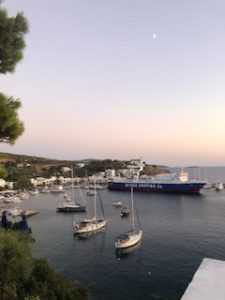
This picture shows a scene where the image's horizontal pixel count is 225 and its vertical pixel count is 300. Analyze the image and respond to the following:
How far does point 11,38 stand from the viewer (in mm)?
9234

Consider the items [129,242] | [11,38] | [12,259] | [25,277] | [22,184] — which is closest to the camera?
[11,38]

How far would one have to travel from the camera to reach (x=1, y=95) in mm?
8766

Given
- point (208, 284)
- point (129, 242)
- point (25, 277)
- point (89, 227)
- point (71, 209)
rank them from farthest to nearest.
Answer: point (71, 209), point (89, 227), point (129, 242), point (25, 277), point (208, 284)

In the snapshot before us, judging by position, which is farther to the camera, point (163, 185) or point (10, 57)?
point (163, 185)

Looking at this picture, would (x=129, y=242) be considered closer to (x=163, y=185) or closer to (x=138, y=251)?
(x=138, y=251)

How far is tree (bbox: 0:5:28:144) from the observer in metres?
8.88

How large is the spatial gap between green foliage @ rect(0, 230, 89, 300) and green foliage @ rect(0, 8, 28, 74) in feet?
19.0

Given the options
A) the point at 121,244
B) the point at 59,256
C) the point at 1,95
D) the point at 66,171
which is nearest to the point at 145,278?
the point at 121,244

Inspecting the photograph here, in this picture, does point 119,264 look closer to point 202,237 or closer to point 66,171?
point 202,237

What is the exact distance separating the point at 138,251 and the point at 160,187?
58.1 m

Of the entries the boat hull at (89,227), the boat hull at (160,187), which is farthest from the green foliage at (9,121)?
the boat hull at (160,187)

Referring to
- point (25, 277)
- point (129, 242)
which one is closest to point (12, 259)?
point (25, 277)

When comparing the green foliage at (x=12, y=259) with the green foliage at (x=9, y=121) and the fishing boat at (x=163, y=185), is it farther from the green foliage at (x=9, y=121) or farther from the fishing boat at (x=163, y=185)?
the fishing boat at (x=163, y=185)

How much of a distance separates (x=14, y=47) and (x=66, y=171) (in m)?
133
